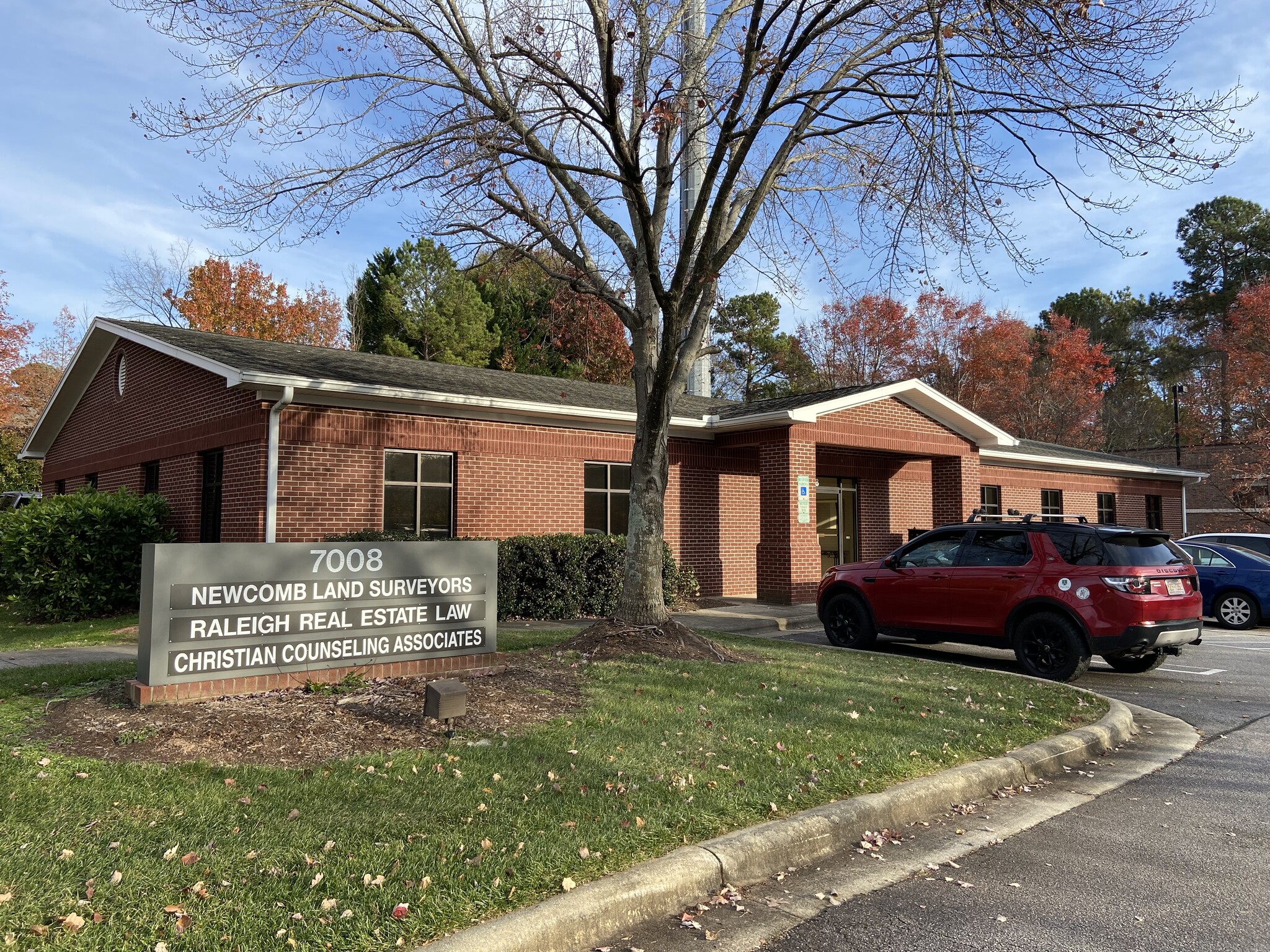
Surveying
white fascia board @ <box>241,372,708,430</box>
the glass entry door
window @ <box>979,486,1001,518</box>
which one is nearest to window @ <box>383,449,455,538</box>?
white fascia board @ <box>241,372,708,430</box>

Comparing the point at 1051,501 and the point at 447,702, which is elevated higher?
the point at 1051,501

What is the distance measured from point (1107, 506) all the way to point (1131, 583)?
833 inches

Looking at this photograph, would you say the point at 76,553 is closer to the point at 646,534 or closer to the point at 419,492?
the point at 419,492

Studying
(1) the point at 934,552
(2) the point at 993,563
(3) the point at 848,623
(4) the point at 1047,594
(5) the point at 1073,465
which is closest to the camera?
(4) the point at 1047,594

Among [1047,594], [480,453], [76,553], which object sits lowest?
[1047,594]

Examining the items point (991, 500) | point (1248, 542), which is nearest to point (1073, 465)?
point (991, 500)

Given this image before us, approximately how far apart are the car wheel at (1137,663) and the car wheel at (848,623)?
2.74 meters

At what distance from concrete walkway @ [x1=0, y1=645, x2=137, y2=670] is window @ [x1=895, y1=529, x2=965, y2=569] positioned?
898 cm

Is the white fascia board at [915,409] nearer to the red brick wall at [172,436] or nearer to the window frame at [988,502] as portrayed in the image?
the window frame at [988,502]

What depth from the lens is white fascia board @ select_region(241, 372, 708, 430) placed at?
1130 cm

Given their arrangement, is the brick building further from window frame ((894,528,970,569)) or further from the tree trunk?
window frame ((894,528,970,569))

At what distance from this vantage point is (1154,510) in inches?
1131

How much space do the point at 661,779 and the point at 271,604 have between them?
10.5 feet

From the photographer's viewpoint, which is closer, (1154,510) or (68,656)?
(68,656)
